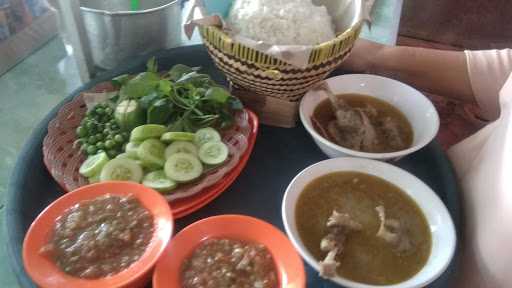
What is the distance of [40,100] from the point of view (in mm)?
1510

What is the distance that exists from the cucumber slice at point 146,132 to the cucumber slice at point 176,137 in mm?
20

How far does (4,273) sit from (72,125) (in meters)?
0.40

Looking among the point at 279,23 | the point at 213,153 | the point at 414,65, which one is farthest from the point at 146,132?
the point at 414,65

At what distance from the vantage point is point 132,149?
3.09 ft

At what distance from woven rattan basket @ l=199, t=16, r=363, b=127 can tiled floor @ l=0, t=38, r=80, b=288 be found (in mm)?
769

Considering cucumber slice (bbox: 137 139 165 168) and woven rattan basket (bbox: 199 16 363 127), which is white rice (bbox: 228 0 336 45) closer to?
woven rattan basket (bbox: 199 16 363 127)

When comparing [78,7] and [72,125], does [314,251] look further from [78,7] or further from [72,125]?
[78,7]

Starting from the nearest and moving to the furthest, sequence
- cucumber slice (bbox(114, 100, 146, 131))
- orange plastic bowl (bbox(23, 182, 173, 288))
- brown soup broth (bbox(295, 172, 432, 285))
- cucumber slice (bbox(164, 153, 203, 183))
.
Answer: orange plastic bowl (bbox(23, 182, 173, 288)) → brown soup broth (bbox(295, 172, 432, 285)) → cucumber slice (bbox(164, 153, 203, 183)) → cucumber slice (bbox(114, 100, 146, 131))

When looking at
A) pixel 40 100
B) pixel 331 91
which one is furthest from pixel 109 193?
pixel 40 100

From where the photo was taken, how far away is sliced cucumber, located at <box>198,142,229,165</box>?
934 millimetres

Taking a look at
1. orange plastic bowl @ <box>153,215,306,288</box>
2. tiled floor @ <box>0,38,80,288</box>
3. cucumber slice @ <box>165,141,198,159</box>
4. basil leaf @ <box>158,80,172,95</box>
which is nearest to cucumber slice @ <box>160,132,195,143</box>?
cucumber slice @ <box>165,141,198,159</box>

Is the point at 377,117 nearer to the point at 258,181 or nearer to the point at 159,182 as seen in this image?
the point at 258,181

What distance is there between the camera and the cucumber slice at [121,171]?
2.90 ft

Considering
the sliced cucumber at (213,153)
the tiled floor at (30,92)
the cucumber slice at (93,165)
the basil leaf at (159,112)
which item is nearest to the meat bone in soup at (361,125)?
the sliced cucumber at (213,153)
